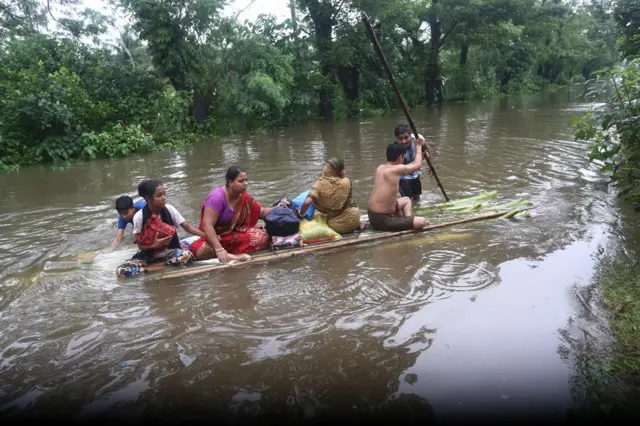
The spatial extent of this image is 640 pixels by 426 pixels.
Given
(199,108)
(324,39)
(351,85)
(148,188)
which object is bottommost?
(148,188)

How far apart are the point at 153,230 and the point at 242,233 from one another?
2.85 feet

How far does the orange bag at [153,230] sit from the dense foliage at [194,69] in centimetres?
880

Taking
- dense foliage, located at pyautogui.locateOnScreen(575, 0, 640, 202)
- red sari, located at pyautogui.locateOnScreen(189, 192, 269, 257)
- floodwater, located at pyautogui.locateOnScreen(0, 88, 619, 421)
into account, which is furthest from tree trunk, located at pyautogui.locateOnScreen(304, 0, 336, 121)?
red sari, located at pyautogui.locateOnScreen(189, 192, 269, 257)

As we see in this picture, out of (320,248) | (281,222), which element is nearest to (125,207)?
(281,222)

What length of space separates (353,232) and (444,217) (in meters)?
1.25

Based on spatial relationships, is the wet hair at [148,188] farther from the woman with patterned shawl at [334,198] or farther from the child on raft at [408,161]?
the child on raft at [408,161]

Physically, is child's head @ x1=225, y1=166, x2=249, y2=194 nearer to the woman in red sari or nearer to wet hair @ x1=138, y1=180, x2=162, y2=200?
the woman in red sari

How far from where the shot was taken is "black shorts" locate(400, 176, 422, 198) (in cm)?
632

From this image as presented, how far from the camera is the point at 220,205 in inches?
171

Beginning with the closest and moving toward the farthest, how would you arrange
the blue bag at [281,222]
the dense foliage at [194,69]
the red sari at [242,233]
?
the red sari at [242,233]
the blue bag at [281,222]
the dense foliage at [194,69]

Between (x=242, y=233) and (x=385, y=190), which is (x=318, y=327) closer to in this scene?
(x=242, y=233)

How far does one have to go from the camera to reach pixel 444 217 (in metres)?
5.66

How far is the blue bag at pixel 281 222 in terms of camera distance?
4.71 metres

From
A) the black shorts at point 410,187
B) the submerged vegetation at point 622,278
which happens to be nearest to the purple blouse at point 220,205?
the black shorts at point 410,187
